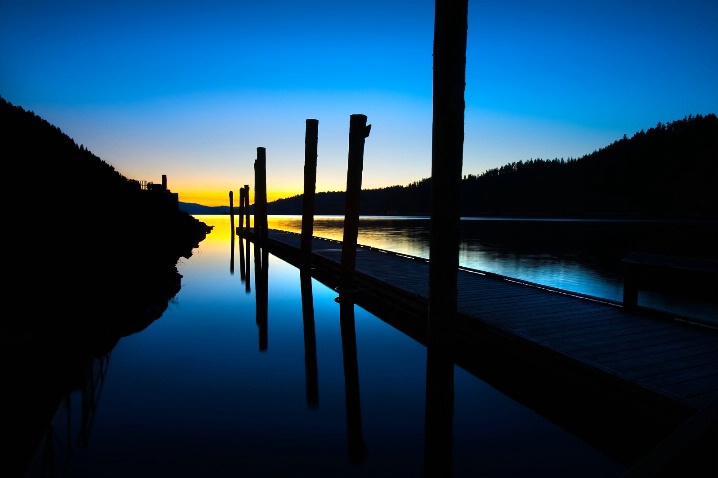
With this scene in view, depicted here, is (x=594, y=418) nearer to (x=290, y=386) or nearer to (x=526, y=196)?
(x=290, y=386)

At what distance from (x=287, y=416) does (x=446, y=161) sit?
160 inches

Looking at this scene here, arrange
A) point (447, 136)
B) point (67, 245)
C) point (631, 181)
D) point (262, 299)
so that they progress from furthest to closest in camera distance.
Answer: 1. point (631, 181)
2. point (262, 299)
3. point (67, 245)
4. point (447, 136)

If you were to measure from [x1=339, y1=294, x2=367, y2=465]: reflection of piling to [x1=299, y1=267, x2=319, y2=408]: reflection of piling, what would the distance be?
1.72 feet

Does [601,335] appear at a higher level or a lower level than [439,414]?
higher

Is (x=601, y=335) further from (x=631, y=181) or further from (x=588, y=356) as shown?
(x=631, y=181)

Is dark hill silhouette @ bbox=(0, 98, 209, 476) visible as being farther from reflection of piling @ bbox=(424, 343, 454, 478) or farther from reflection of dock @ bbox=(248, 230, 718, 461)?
reflection of dock @ bbox=(248, 230, 718, 461)

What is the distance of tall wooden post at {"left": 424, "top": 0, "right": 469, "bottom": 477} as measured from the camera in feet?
16.5

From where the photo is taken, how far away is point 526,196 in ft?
541

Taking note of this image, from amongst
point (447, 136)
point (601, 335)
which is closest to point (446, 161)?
point (447, 136)

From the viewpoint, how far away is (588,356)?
4785mm

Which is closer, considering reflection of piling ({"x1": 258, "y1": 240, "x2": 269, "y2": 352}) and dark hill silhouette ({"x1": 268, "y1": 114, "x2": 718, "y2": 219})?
reflection of piling ({"x1": 258, "y1": 240, "x2": 269, "y2": 352})

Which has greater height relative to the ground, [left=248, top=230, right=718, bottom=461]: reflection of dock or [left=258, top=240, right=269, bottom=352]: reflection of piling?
[left=248, top=230, right=718, bottom=461]: reflection of dock

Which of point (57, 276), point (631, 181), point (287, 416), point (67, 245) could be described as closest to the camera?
point (287, 416)

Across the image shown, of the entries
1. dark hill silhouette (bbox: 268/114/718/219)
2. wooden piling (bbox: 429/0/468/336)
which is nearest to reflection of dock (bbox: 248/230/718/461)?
wooden piling (bbox: 429/0/468/336)
